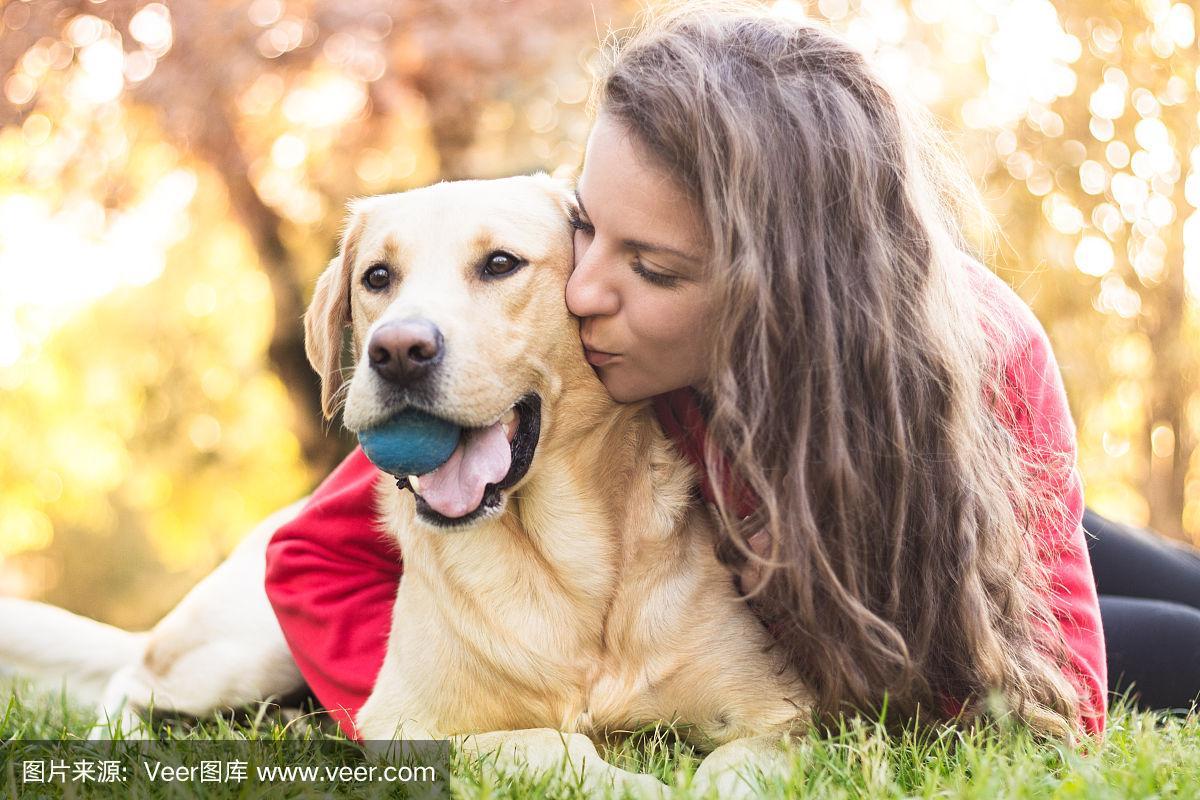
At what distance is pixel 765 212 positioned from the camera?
2.32m

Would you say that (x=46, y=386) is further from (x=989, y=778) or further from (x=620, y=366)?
(x=989, y=778)

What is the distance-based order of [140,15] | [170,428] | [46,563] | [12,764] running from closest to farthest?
[12,764] < [140,15] < [170,428] < [46,563]

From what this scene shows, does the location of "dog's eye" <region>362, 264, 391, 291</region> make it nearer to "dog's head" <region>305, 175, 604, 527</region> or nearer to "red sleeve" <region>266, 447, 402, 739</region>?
"dog's head" <region>305, 175, 604, 527</region>

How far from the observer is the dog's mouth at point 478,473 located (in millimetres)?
2367

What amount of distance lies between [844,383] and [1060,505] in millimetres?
692

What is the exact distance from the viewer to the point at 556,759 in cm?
213

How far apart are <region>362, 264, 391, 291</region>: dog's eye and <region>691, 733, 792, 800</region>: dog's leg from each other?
1.33 meters

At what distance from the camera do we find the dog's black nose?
2252 mm

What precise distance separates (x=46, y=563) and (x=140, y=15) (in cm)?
588

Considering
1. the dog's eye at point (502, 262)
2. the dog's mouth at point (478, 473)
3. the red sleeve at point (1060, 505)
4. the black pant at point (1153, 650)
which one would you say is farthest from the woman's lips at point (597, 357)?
the black pant at point (1153, 650)

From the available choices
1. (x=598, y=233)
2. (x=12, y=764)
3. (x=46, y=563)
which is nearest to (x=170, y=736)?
(x=12, y=764)

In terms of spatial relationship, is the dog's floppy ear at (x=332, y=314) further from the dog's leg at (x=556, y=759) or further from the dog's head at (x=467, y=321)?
the dog's leg at (x=556, y=759)

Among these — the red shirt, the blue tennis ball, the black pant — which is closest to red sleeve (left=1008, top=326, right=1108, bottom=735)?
the red shirt

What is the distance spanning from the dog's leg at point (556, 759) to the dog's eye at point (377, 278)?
Answer: 42.4 inches
